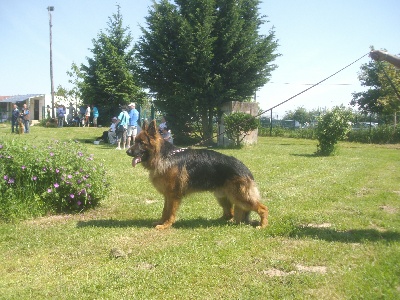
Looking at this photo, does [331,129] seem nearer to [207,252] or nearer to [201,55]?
[201,55]

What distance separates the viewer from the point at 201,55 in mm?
21516

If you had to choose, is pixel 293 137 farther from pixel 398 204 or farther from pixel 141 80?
pixel 398 204

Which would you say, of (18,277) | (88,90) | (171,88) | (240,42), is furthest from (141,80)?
(18,277)

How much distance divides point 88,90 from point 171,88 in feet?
43.1

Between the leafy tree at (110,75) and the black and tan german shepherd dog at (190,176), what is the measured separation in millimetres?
27385

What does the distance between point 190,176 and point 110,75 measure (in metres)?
28.9

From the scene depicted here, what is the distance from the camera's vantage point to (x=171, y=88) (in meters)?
23.3

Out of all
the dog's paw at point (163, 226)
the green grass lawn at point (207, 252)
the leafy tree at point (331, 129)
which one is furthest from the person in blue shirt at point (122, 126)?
the dog's paw at point (163, 226)

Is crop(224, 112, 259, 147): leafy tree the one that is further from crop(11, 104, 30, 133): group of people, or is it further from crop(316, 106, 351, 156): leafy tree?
crop(11, 104, 30, 133): group of people

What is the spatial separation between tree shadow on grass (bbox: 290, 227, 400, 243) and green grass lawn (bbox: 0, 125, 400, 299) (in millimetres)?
14

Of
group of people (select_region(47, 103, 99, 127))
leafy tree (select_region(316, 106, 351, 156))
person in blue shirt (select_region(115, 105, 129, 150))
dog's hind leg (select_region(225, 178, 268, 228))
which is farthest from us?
group of people (select_region(47, 103, 99, 127))

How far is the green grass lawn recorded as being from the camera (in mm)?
3859

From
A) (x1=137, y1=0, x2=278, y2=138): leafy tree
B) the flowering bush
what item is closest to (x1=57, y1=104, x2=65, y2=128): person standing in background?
(x1=137, y1=0, x2=278, y2=138): leafy tree

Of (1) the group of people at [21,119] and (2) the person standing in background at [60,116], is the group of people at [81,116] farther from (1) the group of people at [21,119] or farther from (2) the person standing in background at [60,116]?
(1) the group of people at [21,119]
